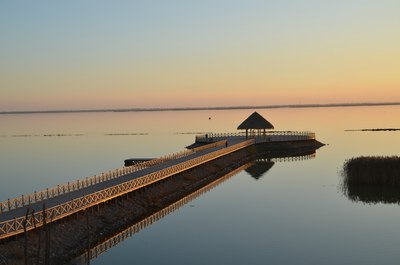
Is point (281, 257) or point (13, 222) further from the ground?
point (13, 222)

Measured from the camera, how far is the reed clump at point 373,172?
4600cm

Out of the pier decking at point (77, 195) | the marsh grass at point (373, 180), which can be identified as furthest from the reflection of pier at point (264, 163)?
the marsh grass at point (373, 180)

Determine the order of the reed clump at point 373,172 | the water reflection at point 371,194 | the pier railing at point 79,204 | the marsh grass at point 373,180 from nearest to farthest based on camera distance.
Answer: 1. the pier railing at point 79,204
2. the water reflection at point 371,194
3. the marsh grass at point 373,180
4. the reed clump at point 373,172

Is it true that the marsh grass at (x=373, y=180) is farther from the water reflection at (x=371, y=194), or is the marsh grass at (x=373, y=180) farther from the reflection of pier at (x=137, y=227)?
the reflection of pier at (x=137, y=227)

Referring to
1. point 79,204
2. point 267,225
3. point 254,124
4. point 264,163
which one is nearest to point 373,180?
point 267,225

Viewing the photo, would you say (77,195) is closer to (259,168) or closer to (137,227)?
(137,227)

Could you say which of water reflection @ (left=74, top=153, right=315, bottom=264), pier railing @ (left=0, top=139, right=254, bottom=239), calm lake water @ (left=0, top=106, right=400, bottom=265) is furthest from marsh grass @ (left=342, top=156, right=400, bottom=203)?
pier railing @ (left=0, top=139, right=254, bottom=239)

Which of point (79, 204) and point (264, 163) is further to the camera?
point (264, 163)

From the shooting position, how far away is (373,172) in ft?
154

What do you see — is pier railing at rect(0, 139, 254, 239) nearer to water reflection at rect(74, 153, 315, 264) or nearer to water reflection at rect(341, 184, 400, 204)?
water reflection at rect(74, 153, 315, 264)

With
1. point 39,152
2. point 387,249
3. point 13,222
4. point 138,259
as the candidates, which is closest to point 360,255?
point 387,249

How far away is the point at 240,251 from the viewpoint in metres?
29.8

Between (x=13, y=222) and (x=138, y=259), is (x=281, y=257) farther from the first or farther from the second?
(x=13, y=222)

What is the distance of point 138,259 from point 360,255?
43.3ft
